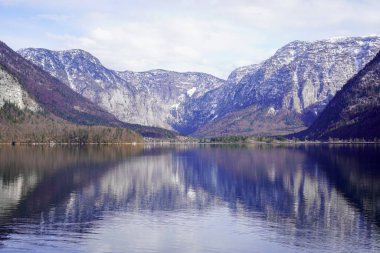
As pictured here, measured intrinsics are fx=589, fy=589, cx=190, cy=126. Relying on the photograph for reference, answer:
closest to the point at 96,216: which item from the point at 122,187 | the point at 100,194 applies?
the point at 100,194

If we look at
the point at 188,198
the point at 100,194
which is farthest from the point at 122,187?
the point at 188,198

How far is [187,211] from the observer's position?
252 feet

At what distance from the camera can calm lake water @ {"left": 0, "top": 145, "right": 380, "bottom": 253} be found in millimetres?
57188

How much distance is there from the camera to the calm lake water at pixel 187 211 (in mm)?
57188

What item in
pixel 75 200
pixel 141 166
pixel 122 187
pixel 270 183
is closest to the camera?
pixel 75 200

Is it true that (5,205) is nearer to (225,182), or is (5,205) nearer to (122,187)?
(122,187)

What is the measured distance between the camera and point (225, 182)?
11406cm

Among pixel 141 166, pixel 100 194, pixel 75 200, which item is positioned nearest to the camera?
pixel 75 200

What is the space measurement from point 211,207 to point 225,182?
33295 millimetres

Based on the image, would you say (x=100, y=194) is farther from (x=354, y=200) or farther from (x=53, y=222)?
(x=354, y=200)

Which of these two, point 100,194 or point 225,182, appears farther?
point 225,182

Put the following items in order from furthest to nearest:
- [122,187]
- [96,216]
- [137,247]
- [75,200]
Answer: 1. [122,187]
2. [75,200]
3. [96,216]
4. [137,247]

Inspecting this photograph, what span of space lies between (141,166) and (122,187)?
165 ft

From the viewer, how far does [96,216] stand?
71375 millimetres
